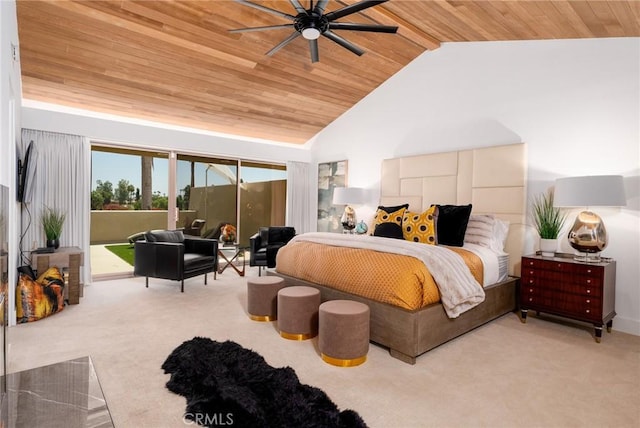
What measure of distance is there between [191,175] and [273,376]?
460 centimetres

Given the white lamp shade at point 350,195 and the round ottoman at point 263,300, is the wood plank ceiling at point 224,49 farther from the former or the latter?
the round ottoman at point 263,300

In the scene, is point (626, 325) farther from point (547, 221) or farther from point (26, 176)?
point (26, 176)

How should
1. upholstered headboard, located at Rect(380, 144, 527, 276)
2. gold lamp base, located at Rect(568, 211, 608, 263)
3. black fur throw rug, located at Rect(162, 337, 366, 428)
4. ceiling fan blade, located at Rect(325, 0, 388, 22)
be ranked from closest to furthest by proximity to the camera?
black fur throw rug, located at Rect(162, 337, 366, 428)
ceiling fan blade, located at Rect(325, 0, 388, 22)
gold lamp base, located at Rect(568, 211, 608, 263)
upholstered headboard, located at Rect(380, 144, 527, 276)

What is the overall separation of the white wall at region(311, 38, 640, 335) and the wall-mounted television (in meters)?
4.64

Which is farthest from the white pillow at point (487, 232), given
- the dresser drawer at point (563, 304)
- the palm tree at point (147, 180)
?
the palm tree at point (147, 180)

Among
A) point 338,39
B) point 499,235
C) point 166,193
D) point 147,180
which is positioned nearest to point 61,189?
point 147,180

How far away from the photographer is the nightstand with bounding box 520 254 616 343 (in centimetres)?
311

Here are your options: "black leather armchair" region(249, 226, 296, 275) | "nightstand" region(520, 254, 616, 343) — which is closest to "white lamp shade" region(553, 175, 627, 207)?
"nightstand" region(520, 254, 616, 343)

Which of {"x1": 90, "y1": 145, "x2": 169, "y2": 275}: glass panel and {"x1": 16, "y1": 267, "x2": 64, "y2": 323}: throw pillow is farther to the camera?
{"x1": 90, "y1": 145, "x2": 169, "y2": 275}: glass panel

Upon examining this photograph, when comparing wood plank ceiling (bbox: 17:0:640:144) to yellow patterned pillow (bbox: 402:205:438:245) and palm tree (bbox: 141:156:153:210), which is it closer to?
palm tree (bbox: 141:156:153:210)

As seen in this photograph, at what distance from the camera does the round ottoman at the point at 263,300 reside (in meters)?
3.46

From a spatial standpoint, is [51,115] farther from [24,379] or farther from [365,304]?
[365,304]

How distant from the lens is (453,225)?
4020 mm

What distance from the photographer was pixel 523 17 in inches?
139
